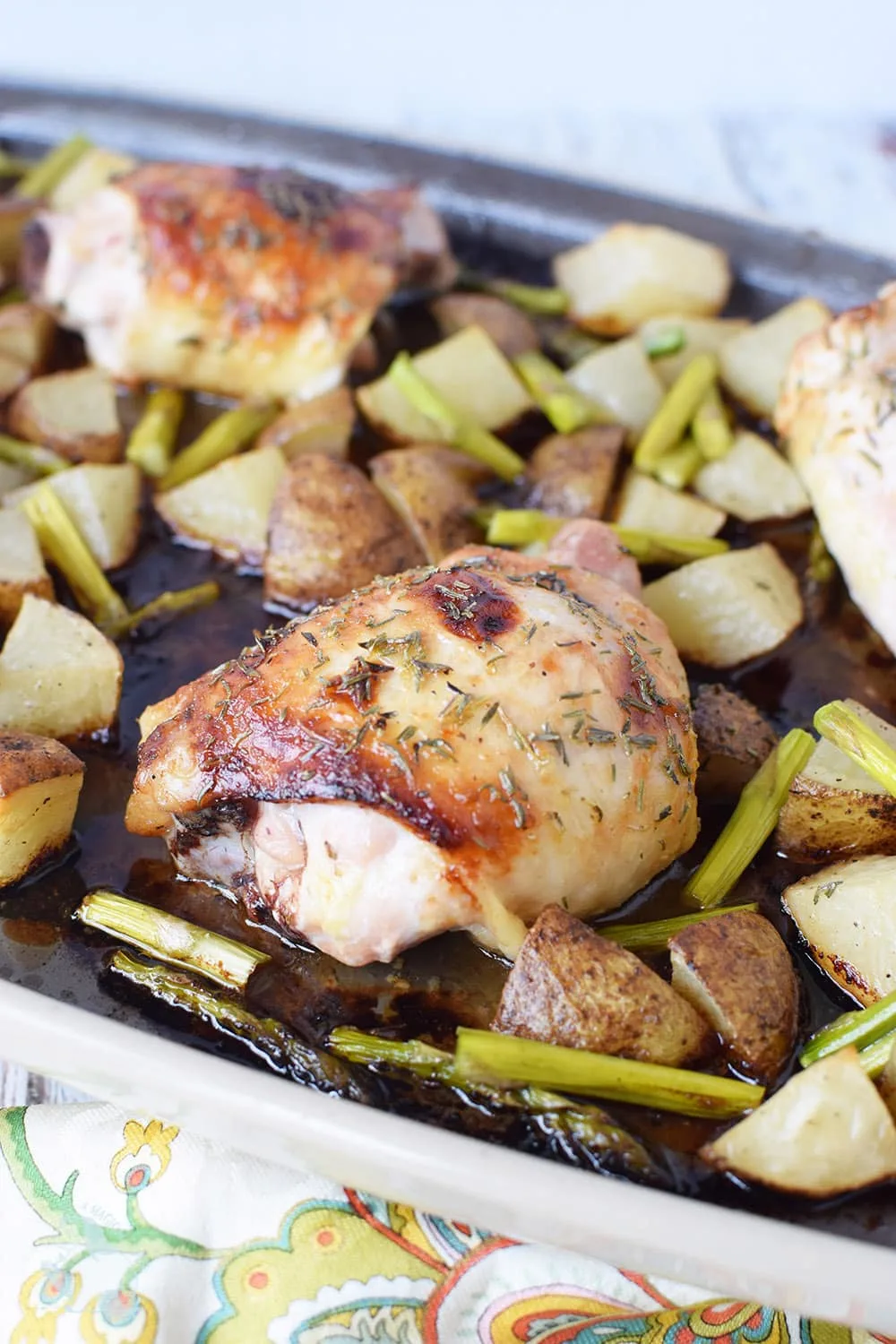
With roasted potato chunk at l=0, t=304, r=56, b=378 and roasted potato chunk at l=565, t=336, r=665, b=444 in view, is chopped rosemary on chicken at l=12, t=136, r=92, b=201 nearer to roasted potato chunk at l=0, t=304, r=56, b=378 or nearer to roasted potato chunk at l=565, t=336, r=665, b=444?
roasted potato chunk at l=0, t=304, r=56, b=378

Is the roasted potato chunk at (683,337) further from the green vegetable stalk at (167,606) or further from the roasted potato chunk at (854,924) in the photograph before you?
the roasted potato chunk at (854,924)

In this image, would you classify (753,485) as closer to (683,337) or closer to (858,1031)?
(683,337)

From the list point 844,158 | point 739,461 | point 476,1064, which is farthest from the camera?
point 844,158

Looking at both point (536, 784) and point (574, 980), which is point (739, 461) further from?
point (574, 980)

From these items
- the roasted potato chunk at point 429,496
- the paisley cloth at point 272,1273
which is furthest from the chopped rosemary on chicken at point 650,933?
the roasted potato chunk at point 429,496

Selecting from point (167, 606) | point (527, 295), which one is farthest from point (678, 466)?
point (167, 606)

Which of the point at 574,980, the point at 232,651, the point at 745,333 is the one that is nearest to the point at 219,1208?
the point at 574,980
